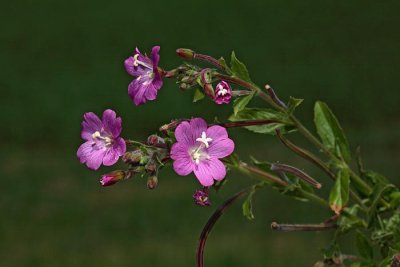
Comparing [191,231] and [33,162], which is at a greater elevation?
[191,231]

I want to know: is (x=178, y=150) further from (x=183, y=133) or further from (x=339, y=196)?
(x=339, y=196)

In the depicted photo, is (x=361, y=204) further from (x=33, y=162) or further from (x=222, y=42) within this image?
(x=222, y=42)

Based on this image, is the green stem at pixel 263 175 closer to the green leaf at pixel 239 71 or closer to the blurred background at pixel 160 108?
the green leaf at pixel 239 71

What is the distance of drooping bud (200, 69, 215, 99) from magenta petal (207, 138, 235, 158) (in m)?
0.03

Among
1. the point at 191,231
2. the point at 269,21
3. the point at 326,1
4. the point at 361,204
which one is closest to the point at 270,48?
the point at 269,21

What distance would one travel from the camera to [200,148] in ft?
1.48

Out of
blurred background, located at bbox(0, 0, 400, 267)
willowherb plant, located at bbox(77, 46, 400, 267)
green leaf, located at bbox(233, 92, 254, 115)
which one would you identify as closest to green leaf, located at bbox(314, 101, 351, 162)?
willowherb plant, located at bbox(77, 46, 400, 267)

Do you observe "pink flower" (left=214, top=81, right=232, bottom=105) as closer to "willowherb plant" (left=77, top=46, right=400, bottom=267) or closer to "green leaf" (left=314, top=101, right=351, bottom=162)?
"willowherb plant" (left=77, top=46, right=400, bottom=267)

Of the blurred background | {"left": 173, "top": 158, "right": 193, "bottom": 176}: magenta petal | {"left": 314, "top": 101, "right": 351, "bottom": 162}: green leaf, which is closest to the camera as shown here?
{"left": 173, "top": 158, "right": 193, "bottom": 176}: magenta petal

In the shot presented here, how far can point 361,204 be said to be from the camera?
Result: 0.55 meters

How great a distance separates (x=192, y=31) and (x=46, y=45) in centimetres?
53

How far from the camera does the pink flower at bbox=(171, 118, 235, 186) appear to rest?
1.45ft

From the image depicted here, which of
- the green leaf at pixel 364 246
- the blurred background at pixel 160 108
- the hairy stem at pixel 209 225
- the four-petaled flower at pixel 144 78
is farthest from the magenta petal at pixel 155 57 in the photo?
the blurred background at pixel 160 108

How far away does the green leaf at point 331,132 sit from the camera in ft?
1.87
